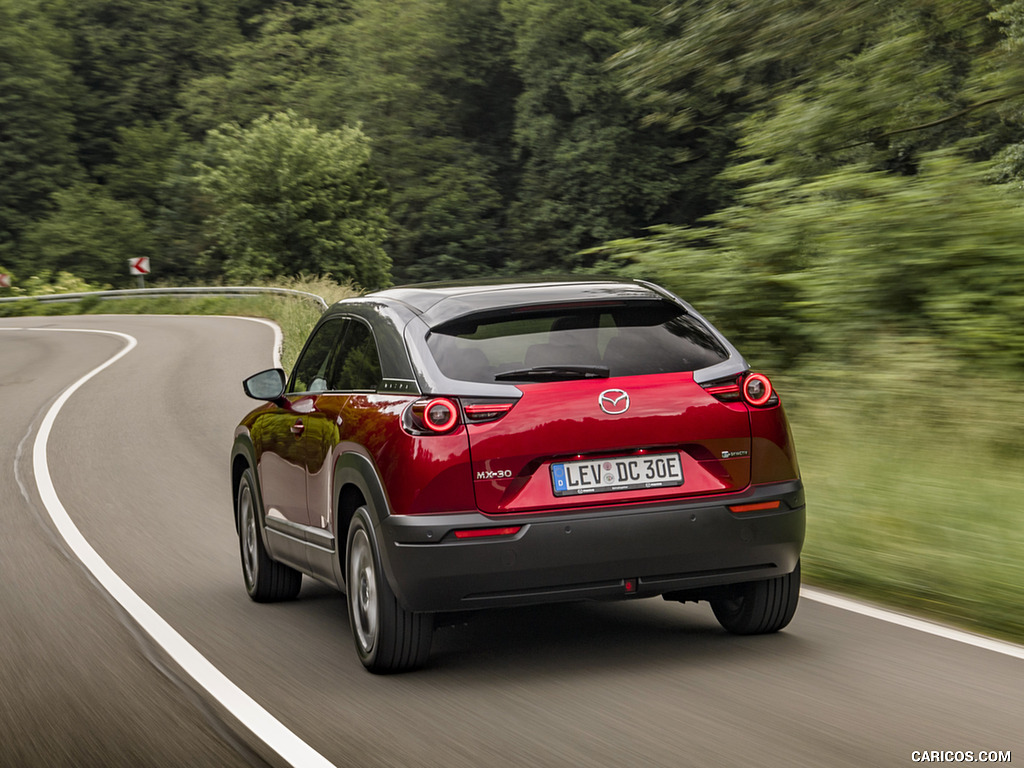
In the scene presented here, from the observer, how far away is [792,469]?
5641 mm

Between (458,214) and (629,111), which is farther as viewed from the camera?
(458,214)

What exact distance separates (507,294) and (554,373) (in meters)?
0.61

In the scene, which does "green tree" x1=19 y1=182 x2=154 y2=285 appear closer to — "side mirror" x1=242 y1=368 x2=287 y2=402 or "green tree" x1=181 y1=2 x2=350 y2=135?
"green tree" x1=181 y1=2 x2=350 y2=135

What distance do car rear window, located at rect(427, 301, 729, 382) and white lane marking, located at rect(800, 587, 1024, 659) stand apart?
1543 mm

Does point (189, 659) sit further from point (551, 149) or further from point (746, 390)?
point (551, 149)

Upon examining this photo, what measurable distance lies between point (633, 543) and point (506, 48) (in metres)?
59.6

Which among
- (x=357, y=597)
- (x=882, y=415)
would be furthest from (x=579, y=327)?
(x=882, y=415)

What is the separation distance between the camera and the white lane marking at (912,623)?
5.57 meters

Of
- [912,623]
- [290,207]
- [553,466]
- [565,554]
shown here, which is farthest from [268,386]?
[290,207]

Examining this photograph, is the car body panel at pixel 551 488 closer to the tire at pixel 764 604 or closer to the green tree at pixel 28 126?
the tire at pixel 764 604

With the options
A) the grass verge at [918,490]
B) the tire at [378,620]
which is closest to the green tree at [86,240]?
the grass verge at [918,490]

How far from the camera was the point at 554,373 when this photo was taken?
5387mm

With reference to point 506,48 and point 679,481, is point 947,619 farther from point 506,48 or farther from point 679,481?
point 506,48

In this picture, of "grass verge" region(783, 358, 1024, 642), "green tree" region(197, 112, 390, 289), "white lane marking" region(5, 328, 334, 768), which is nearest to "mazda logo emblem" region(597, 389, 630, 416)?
"white lane marking" region(5, 328, 334, 768)
